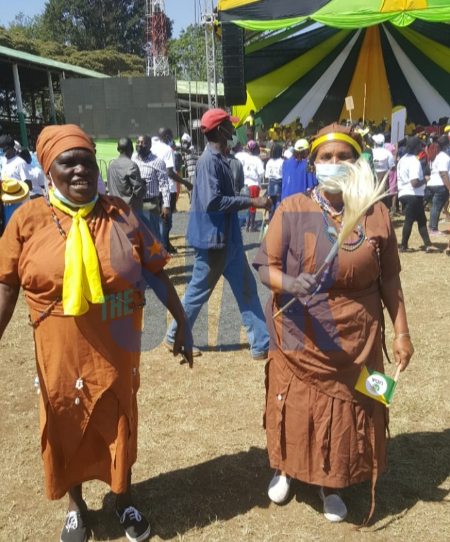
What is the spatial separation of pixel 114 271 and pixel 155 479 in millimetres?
1484

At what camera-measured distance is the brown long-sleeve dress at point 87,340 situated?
7.47 ft

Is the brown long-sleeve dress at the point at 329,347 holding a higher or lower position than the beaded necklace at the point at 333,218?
lower

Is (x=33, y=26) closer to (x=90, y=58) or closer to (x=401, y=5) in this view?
(x=90, y=58)

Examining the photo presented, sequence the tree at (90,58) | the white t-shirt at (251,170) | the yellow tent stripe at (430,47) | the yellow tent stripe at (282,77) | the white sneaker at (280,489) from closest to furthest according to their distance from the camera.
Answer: the white sneaker at (280,489) < the white t-shirt at (251,170) < the yellow tent stripe at (430,47) < the yellow tent stripe at (282,77) < the tree at (90,58)

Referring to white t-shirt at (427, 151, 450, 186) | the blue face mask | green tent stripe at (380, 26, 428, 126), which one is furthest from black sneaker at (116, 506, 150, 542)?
green tent stripe at (380, 26, 428, 126)

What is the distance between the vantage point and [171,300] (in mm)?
2686

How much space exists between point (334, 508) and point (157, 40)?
49.2 m

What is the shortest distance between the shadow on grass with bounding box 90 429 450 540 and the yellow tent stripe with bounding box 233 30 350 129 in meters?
14.4

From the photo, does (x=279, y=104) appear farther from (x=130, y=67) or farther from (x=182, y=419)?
(x=130, y=67)

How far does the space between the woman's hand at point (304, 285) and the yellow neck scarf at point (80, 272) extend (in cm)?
84

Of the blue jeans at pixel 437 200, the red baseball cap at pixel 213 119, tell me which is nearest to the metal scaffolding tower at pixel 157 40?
the blue jeans at pixel 437 200

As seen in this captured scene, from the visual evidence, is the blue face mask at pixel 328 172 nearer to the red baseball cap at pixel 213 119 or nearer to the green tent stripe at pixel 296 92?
the red baseball cap at pixel 213 119

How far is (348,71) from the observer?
59.8 ft

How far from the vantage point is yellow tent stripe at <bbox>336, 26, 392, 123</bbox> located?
59.0 ft
